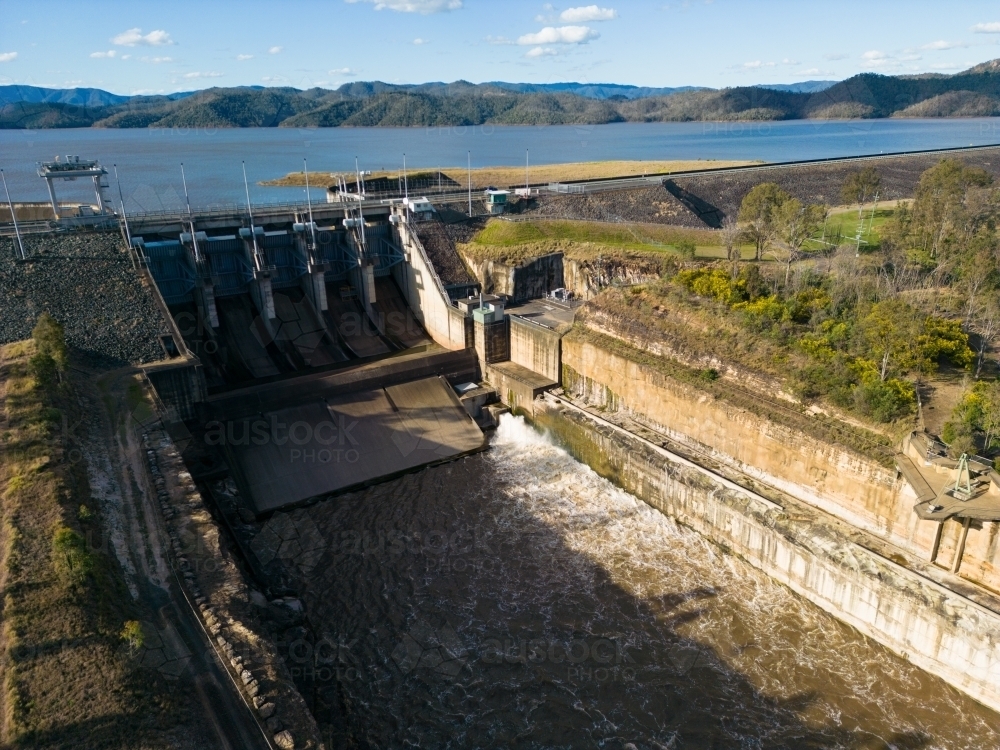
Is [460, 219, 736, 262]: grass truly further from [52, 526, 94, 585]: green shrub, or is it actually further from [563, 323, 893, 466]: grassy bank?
[52, 526, 94, 585]: green shrub

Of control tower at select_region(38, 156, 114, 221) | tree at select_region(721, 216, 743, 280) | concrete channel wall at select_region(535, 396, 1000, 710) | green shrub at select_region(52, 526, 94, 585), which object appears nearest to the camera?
green shrub at select_region(52, 526, 94, 585)

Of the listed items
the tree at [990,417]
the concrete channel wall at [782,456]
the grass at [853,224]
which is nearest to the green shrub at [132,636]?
the concrete channel wall at [782,456]

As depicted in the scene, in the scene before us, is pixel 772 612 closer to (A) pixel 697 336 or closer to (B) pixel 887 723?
(B) pixel 887 723

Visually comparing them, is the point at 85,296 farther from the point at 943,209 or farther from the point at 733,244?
the point at 943,209

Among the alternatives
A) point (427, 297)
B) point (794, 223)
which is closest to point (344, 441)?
point (427, 297)

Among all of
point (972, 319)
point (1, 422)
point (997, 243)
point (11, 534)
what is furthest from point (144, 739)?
point (997, 243)

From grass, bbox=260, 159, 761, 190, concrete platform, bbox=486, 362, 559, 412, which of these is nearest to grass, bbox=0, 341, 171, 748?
concrete platform, bbox=486, 362, 559, 412

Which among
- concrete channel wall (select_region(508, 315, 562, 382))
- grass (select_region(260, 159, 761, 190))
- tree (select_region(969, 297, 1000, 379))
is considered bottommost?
concrete channel wall (select_region(508, 315, 562, 382))
